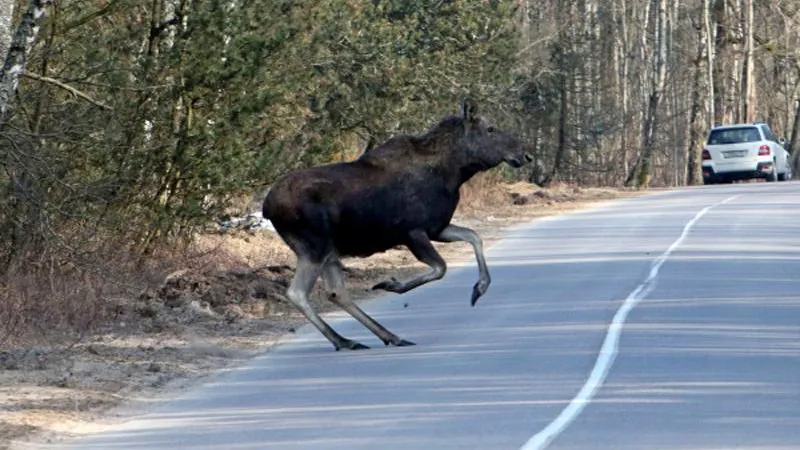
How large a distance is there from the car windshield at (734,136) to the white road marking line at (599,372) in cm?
2565

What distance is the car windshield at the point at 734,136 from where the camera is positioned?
4641 centimetres

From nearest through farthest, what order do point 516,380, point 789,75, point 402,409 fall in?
point 402,409, point 516,380, point 789,75

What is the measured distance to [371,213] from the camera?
14992 mm

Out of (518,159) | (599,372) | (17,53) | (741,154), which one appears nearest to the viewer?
(599,372)

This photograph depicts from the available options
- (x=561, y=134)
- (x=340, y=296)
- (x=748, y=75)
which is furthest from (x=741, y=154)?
(x=340, y=296)

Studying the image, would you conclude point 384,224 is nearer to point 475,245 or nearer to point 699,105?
point 475,245

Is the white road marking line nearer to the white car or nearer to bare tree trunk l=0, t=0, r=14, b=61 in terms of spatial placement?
bare tree trunk l=0, t=0, r=14, b=61

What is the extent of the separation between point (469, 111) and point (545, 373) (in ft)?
12.4

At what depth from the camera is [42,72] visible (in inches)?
748

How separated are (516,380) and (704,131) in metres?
49.9

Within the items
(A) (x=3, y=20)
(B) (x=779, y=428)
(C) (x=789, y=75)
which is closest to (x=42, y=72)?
(A) (x=3, y=20)

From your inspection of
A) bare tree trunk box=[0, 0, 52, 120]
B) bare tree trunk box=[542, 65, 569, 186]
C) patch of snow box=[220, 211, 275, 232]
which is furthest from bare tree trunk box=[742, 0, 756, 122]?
bare tree trunk box=[0, 0, 52, 120]

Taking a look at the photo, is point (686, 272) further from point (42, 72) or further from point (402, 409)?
point (402, 409)

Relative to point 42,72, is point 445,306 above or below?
below
